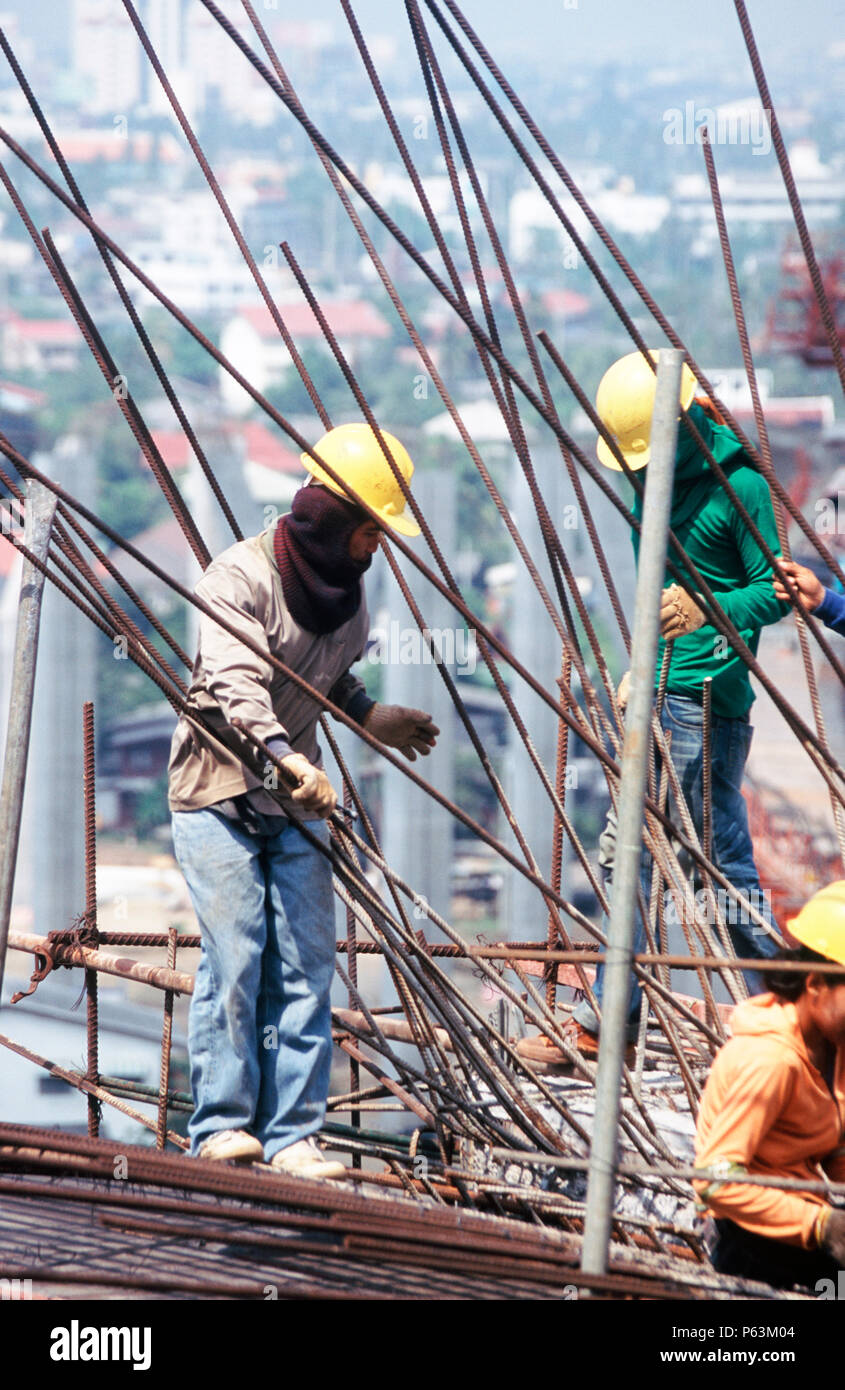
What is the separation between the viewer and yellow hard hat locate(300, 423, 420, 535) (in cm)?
398

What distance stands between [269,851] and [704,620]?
1.52 metres

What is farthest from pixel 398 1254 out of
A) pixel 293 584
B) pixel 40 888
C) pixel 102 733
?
pixel 102 733

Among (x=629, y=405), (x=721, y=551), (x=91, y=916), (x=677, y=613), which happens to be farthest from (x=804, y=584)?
(x=91, y=916)

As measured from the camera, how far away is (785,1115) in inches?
124

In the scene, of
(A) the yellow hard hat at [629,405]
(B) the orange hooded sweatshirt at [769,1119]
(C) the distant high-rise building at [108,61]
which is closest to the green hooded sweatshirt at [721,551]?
(A) the yellow hard hat at [629,405]

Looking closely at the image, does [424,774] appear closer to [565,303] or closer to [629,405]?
[629,405]

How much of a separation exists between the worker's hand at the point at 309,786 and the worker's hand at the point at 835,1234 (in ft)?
4.31

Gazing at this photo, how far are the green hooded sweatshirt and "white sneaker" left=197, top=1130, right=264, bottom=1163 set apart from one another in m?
1.78

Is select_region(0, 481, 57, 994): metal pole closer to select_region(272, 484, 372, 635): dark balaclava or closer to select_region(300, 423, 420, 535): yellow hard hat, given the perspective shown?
select_region(272, 484, 372, 635): dark balaclava

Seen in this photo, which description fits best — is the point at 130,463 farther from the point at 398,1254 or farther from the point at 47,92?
the point at 47,92

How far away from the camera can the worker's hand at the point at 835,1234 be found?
313 cm

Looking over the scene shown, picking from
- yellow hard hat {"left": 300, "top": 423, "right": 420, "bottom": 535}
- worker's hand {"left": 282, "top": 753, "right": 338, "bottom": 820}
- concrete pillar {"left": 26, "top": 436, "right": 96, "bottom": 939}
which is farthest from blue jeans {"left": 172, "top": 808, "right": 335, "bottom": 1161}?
concrete pillar {"left": 26, "top": 436, "right": 96, "bottom": 939}

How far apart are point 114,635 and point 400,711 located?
2.76 feet

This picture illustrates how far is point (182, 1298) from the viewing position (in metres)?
3.10
